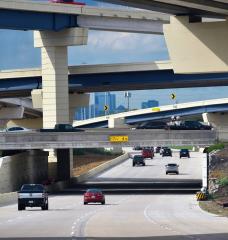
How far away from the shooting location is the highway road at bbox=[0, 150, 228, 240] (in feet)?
114

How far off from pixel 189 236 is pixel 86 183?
68.0m

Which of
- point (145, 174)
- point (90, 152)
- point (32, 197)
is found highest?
point (90, 152)

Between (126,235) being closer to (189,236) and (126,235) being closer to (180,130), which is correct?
(189,236)

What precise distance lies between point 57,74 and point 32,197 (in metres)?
38.5

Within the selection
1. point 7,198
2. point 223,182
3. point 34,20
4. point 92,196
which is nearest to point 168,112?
point 34,20

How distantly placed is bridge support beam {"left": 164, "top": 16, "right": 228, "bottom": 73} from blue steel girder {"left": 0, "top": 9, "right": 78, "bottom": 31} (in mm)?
56181

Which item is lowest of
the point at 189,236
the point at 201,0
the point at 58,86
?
the point at 189,236

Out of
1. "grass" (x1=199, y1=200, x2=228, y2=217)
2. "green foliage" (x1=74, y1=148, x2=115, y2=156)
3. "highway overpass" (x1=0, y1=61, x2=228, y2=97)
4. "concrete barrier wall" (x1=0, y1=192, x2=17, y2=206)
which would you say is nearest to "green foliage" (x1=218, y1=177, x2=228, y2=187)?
"grass" (x1=199, y1=200, x2=228, y2=217)

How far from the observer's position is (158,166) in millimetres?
138125

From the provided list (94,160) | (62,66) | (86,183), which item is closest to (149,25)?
(62,66)

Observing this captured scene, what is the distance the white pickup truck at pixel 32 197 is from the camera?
57656 mm

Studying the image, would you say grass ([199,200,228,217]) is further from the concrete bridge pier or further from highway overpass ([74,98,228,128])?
highway overpass ([74,98,228,128])

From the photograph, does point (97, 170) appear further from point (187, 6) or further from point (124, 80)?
point (187, 6)

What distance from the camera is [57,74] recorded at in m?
95.9
